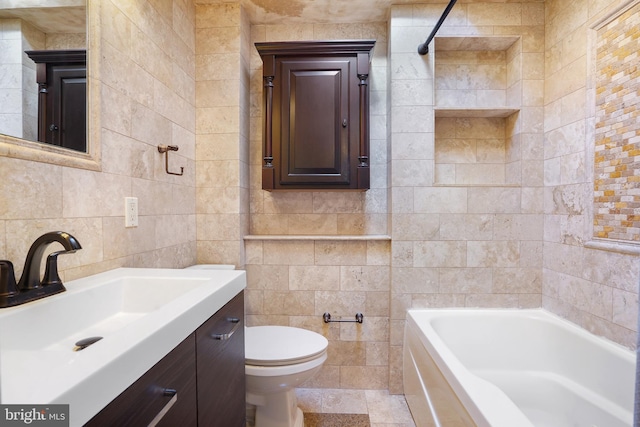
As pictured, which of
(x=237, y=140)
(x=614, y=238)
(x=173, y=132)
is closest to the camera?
(x=614, y=238)

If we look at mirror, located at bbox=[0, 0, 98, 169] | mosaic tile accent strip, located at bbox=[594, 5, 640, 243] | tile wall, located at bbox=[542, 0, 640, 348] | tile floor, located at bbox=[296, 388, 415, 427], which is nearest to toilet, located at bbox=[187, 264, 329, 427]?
tile floor, located at bbox=[296, 388, 415, 427]

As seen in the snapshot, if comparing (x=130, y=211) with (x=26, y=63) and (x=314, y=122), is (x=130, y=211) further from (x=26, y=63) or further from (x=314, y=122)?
(x=314, y=122)

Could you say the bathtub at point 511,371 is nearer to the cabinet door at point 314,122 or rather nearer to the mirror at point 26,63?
the cabinet door at point 314,122

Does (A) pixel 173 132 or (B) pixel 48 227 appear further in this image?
(A) pixel 173 132

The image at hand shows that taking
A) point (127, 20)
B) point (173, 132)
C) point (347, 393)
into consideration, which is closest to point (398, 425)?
point (347, 393)

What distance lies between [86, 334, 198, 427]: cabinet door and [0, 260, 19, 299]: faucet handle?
0.44 meters

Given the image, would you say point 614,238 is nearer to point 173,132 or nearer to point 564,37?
point 564,37

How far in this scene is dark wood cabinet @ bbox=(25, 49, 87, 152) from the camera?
87 centimetres

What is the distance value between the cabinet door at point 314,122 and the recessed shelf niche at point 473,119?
70 centimetres

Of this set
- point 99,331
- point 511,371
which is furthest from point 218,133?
point 511,371

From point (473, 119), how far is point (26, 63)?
7.52ft

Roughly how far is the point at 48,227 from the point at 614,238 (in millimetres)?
2306

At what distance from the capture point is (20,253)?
31.3 inches

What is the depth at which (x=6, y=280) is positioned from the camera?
2.28 ft
